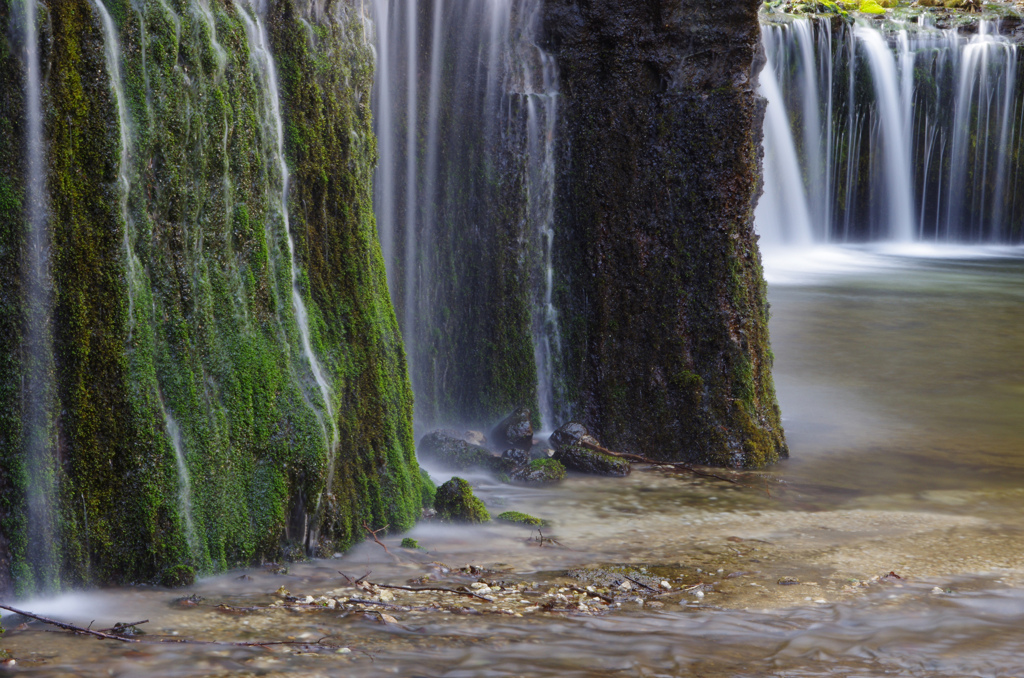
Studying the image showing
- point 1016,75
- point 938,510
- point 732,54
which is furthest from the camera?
point 1016,75

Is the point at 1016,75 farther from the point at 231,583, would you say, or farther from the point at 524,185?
the point at 231,583

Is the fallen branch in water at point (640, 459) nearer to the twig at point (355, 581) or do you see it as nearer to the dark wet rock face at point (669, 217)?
the dark wet rock face at point (669, 217)

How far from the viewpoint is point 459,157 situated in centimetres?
696

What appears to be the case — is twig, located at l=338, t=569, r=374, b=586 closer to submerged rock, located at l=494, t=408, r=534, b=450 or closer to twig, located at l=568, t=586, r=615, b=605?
twig, located at l=568, t=586, r=615, b=605

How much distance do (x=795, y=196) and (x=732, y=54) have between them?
44.0 ft

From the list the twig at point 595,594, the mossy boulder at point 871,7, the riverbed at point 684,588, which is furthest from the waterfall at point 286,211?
the mossy boulder at point 871,7

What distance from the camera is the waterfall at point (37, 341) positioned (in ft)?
11.7

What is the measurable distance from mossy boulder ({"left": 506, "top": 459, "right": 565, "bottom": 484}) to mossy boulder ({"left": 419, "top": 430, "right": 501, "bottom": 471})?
0.41ft

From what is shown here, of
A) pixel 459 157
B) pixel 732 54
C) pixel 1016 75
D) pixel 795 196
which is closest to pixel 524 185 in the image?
pixel 459 157

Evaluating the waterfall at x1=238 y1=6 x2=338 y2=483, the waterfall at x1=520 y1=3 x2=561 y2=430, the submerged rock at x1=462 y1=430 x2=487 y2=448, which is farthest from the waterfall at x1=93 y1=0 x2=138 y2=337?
the waterfall at x1=520 y1=3 x2=561 y2=430

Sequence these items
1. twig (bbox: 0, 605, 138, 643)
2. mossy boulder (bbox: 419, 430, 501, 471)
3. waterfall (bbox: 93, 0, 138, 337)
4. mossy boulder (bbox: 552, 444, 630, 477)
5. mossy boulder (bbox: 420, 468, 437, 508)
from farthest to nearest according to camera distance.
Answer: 1. mossy boulder (bbox: 552, 444, 630, 477)
2. mossy boulder (bbox: 419, 430, 501, 471)
3. mossy boulder (bbox: 420, 468, 437, 508)
4. waterfall (bbox: 93, 0, 138, 337)
5. twig (bbox: 0, 605, 138, 643)

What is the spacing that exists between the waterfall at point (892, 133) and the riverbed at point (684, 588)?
1248 centimetres

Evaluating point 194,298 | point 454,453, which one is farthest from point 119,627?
point 454,453

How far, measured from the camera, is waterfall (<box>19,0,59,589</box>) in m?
3.58
